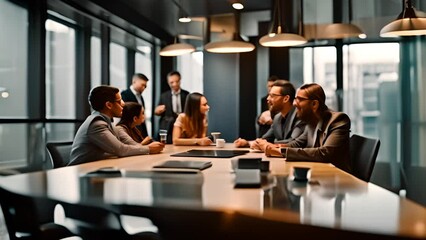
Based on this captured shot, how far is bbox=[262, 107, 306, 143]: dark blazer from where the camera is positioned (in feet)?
11.2

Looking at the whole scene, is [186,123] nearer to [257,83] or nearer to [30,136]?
[30,136]

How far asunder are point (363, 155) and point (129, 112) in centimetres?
167

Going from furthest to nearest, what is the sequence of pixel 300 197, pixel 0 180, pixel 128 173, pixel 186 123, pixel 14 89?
pixel 14 89 < pixel 186 123 < pixel 128 173 < pixel 0 180 < pixel 300 197

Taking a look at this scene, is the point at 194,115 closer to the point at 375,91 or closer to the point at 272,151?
the point at 272,151

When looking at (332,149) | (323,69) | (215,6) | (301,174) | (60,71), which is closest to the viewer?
(301,174)

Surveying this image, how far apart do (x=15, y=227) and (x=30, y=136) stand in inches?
122

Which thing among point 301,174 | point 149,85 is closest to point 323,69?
point 149,85

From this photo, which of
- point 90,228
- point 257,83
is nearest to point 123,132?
point 90,228

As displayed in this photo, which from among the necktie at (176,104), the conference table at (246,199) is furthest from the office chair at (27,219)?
the necktie at (176,104)

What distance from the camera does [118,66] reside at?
6.50 metres

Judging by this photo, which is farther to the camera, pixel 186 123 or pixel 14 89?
pixel 14 89

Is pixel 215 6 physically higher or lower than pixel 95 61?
higher

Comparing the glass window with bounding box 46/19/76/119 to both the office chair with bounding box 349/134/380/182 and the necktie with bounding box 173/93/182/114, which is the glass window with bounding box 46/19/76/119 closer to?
the necktie with bounding box 173/93/182/114

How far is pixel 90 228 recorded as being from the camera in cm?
152
